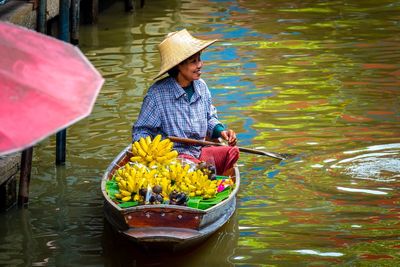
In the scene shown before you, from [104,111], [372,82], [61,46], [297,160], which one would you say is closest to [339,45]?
[372,82]

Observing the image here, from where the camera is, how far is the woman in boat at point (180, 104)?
25.4ft

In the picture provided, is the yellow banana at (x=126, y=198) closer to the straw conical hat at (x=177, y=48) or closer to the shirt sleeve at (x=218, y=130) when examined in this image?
the straw conical hat at (x=177, y=48)

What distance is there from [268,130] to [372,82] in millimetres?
2162

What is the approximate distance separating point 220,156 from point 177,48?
33.3 inches

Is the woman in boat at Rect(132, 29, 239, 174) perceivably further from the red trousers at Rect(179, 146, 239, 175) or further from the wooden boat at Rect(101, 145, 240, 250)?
the wooden boat at Rect(101, 145, 240, 250)

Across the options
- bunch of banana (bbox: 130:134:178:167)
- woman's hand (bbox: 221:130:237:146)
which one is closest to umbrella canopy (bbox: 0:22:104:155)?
bunch of banana (bbox: 130:134:178:167)

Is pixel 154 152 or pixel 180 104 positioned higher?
pixel 180 104

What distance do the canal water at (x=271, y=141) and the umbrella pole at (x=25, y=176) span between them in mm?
96

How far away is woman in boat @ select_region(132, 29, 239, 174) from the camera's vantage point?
773 cm

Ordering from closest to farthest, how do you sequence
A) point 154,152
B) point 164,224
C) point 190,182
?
point 164,224, point 190,182, point 154,152

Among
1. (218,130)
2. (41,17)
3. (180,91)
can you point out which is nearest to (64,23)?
(41,17)

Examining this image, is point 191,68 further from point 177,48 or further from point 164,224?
point 164,224

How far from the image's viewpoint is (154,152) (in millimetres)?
7402

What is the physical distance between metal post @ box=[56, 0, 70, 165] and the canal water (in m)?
0.13
